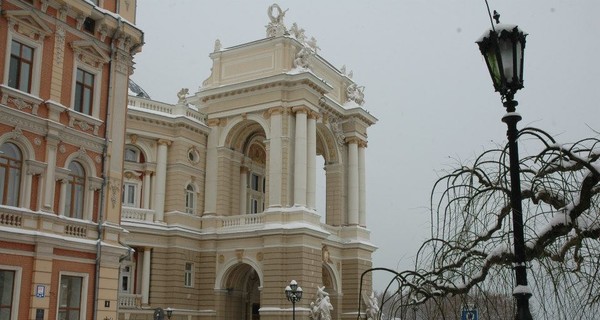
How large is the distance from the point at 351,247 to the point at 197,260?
9762 millimetres

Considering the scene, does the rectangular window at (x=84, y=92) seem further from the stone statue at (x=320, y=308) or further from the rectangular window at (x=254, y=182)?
the rectangular window at (x=254, y=182)

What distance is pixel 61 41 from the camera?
77.6 feet

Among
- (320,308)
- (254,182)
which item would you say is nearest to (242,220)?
(254,182)

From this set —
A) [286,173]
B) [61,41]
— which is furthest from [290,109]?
[61,41]

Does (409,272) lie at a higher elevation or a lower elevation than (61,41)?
lower

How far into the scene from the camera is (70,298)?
2325cm

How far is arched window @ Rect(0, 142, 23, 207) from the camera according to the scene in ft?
70.2

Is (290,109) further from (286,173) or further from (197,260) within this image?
(197,260)

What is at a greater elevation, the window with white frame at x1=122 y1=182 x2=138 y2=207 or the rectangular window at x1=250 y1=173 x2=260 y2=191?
the rectangular window at x1=250 y1=173 x2=260 y2=191

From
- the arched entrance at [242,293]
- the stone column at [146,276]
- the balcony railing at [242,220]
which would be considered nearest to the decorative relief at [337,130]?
the balcony railing at [242,220]

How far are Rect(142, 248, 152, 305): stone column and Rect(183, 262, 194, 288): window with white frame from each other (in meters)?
2.37

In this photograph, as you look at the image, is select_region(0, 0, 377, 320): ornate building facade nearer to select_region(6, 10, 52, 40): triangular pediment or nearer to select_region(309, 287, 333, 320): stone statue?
select_region(309, 287, 333, 320): stone statue

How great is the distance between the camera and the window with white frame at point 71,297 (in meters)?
22.9

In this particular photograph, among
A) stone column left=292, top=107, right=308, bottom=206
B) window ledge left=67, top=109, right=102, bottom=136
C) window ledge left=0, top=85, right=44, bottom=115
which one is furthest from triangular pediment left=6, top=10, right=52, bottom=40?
stone column left=292, top=107, right=308, bottom=206
